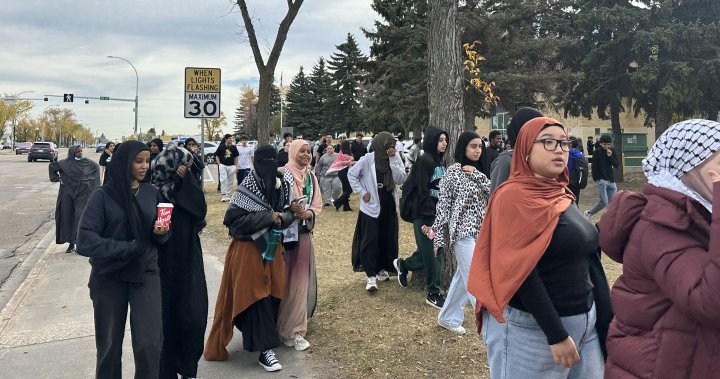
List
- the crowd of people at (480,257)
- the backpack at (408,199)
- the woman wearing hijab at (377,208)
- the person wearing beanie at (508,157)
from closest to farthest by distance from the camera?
the crowd of people at (480,257) < the person wearing beanie at (508,157) < the backpack at (408,199) < the woman wearing hijab at (377,208)

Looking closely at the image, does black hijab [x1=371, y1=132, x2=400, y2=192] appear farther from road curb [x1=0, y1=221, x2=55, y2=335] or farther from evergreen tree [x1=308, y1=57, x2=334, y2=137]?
evergreen tree [x1=308, y1=57, x2=334, y2=137]

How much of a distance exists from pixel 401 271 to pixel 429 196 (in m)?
1.15

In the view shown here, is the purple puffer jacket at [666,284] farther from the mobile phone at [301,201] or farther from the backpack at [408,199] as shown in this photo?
the backpack at [408,199]

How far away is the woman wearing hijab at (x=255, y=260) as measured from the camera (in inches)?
175

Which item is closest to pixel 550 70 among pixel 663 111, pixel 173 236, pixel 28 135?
pixel 663 111

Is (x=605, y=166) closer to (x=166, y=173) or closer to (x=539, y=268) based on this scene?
(x=166, y=173)

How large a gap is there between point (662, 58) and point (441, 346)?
18.5m

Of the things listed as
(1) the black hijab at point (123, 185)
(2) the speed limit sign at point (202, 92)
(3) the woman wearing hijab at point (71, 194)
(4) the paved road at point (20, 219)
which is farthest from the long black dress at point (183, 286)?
(2) the speed limit sign at point (202, 92)

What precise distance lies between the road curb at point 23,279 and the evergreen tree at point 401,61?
683 inches

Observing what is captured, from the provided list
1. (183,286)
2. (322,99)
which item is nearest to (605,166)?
(183,286)

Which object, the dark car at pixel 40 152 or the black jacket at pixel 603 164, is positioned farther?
the dark car at pixel 40 152

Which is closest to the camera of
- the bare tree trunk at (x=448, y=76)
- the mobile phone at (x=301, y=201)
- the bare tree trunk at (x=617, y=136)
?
the mobile phone at (x=301, y=201)

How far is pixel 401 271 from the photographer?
21.4 ft

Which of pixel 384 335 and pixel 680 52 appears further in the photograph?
pixel 680 52
